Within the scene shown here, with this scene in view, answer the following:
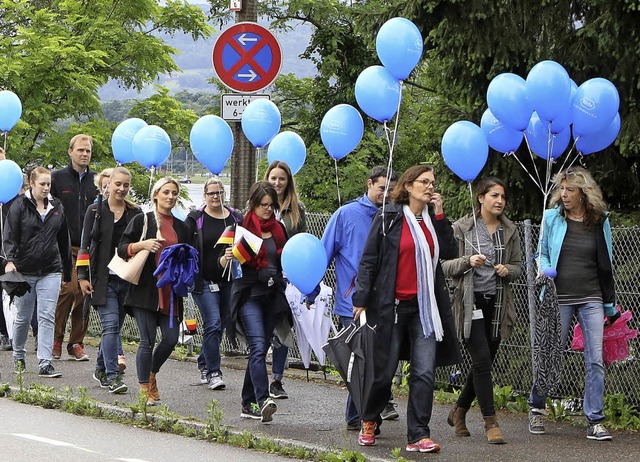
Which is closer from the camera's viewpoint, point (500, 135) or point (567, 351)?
point (500, 135)

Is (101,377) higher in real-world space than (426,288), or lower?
lower

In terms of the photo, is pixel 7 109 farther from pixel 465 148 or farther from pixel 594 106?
pixel 594 106

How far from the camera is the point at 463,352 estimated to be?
37.7ft

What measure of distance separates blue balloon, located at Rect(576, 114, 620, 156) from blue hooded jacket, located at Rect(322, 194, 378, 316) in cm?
161

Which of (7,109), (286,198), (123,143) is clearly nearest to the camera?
(286,198)

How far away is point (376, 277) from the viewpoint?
881 centimetres

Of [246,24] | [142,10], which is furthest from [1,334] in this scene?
[142,10]

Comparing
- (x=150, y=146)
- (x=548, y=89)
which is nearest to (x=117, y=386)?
(x=150, y=146)

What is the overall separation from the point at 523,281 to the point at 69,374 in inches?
183

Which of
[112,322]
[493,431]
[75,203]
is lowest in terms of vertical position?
[493,431]

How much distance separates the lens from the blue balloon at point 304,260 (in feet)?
30.9

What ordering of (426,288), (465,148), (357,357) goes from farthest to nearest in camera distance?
(465,148) < (357,357) < (426,288)

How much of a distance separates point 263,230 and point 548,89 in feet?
8.41

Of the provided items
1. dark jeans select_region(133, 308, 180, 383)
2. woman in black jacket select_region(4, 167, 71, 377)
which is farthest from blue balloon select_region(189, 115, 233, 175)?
woman in black jacket select_region(4, 167, 71, 377)
